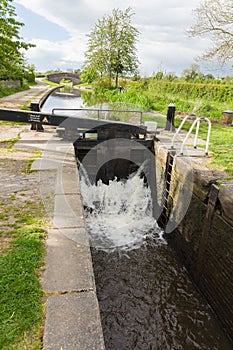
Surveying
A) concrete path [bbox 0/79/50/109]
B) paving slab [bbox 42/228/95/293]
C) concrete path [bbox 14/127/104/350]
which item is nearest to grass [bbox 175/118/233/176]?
concrete path [bbox 14/127/104/350]

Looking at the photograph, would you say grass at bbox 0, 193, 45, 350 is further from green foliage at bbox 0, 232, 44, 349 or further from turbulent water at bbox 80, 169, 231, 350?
turbulent water at bbox 80, 169, 231, 350

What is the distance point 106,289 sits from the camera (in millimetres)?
4168

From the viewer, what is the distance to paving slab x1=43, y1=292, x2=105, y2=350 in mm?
1856

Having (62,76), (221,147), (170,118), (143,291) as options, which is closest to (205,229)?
(143,291)

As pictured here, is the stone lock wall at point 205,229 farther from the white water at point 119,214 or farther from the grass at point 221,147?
the white water at point 119,214

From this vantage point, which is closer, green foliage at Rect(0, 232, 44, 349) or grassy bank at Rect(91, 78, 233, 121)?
green foliage at Rect(0, 232, 44, 349)

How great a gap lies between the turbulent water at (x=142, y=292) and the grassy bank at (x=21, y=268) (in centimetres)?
164

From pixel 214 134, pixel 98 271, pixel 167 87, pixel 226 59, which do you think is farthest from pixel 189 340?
pixel 167 87

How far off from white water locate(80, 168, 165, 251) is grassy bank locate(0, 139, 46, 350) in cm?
211

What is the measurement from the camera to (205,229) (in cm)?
421

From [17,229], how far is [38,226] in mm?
240

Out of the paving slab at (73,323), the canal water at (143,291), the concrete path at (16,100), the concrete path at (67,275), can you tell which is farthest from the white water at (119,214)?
the concrete path at (16,100)

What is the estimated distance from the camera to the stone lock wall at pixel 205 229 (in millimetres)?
3627

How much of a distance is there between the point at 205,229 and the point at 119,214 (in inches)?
107
